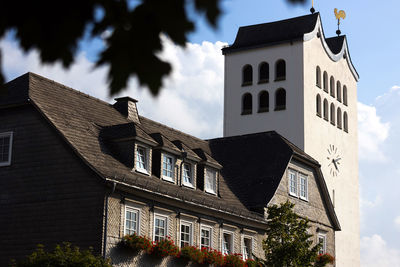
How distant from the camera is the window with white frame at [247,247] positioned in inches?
1292

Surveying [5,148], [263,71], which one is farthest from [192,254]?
[263,71]

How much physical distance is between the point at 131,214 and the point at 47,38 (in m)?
22.6

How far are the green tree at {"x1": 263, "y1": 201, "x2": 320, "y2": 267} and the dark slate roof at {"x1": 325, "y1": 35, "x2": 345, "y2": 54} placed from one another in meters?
39.7

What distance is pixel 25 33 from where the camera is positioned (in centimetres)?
441

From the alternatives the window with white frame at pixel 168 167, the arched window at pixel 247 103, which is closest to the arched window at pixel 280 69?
the arched window at pixel 247 103

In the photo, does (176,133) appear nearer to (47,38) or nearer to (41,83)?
(41,83)

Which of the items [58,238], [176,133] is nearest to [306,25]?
[176,133]

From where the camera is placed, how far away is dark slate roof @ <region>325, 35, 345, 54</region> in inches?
2675

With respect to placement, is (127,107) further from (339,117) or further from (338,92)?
(338,92)

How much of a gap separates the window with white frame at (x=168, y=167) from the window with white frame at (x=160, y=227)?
6.87 ft

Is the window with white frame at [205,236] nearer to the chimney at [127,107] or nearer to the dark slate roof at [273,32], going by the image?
the chimney at [127,107]

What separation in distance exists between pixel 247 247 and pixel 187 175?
4301 millimetres

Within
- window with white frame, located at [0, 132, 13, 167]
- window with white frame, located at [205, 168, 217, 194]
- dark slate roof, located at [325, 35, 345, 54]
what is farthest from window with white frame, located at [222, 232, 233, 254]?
dark slate roof, located at [325, 35, 345, 54]

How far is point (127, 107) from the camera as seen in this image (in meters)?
33.5
